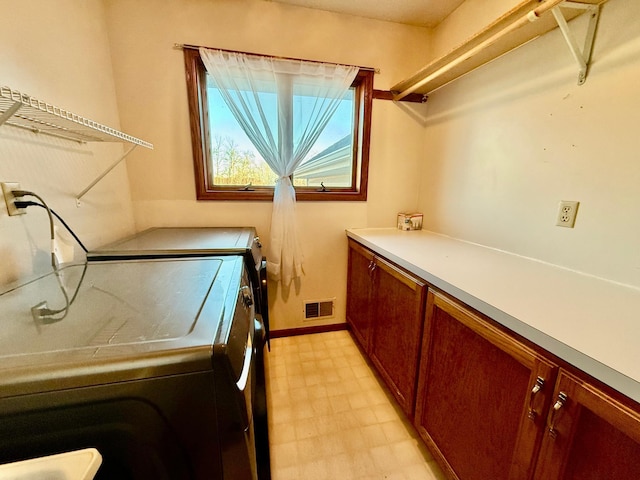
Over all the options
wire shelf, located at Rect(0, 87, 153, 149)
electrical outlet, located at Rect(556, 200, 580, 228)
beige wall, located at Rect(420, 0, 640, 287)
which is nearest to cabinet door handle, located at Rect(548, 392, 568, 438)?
beige wall, located at Rect(420, 0, 640, 287)

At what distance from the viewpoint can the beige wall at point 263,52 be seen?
167 cm

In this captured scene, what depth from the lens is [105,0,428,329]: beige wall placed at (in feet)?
5.48

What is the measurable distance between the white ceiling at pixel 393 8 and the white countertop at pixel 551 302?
164 cm

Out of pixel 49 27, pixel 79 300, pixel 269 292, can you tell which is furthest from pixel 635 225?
pixel 49 27

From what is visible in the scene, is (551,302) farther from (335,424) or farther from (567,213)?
(335,424)

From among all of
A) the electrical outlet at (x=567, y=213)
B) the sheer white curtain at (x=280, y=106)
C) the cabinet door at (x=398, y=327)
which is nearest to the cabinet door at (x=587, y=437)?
the cabinet door at (x=398, y=327)

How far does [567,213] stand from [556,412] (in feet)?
2.96

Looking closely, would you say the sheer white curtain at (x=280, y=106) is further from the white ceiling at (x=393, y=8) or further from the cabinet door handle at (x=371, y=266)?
the cabinet door handle at (x=371, y=266)

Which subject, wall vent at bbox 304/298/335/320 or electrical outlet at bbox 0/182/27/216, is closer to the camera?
electrical outlet at bbox 0/182/27/216

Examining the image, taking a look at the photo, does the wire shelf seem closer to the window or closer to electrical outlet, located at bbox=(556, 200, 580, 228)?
the window

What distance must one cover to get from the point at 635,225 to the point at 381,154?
4.89ft

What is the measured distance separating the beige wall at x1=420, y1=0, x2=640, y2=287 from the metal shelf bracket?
0.03 metres

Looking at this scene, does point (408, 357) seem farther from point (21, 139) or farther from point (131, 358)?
point (21, 139)

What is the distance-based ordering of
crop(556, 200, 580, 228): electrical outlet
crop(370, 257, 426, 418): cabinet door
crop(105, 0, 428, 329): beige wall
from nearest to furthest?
crop(556, 200, 580, 228): electrical outlet
crop(370, 257, 426, 418): cabinet door
crop(105, 0, 428, 329): beige wall
